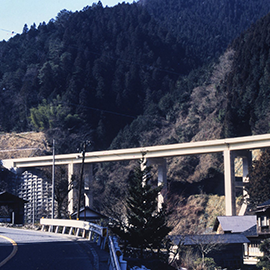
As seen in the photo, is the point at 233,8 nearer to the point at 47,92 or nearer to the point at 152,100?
the point at 152,100

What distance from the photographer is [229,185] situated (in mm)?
42438

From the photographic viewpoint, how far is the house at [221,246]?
2922 cm

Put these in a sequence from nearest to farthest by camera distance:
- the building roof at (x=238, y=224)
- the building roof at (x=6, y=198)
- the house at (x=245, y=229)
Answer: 1. the building roof at (x=6, y=198)
2. the house at (x=245, y=229)
3. the building roof at (x=238, y=224)

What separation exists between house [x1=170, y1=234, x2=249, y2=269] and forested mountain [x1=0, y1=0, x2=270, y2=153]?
121 feet

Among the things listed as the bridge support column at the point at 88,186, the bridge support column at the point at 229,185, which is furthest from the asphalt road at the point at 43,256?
the bridge support column at the point at 88,186

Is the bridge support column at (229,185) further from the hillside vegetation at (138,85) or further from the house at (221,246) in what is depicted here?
the house at (221,246)

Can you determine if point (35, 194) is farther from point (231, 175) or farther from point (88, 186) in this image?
point (231, 175)

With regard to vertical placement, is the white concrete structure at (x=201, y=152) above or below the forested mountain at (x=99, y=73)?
below

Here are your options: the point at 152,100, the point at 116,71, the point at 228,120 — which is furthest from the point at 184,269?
the point at 116,71

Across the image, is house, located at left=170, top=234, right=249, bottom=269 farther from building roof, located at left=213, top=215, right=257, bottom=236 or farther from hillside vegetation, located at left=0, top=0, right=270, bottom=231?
hillside vegetation, located at left=0, top=0, right=270, bottom=231

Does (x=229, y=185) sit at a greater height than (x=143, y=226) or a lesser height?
greater

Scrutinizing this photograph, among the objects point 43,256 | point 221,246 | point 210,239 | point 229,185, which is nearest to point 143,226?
point 43,256

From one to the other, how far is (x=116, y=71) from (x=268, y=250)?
228 feet

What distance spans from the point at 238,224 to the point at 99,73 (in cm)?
6186
